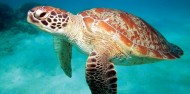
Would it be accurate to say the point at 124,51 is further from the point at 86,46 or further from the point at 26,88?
the point at 26,88

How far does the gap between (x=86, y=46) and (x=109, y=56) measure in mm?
342

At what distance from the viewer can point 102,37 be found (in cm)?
308

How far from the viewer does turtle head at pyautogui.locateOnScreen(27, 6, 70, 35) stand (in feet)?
9.74

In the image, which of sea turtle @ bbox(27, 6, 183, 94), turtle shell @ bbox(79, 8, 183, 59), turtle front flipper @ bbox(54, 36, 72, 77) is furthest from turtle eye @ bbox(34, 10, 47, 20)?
turtle front flipper @ bbox(54, 36, 72, 77)

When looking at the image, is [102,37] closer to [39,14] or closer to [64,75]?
[39,14]

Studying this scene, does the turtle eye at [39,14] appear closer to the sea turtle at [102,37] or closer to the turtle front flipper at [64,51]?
the sea turtle at [102,37]

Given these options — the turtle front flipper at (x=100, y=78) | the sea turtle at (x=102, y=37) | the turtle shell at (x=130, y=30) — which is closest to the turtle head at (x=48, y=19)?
the sea turtle at (x=102, y=37)

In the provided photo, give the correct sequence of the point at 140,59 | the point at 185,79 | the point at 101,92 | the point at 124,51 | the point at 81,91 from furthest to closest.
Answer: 1. the point at 185,79
2. the point at 81,91
3. the point at 140,59
4. the point at 124,51
5. the point at 101,92

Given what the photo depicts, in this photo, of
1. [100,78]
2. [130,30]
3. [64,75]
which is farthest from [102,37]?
[64,75]

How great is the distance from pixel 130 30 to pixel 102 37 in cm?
48

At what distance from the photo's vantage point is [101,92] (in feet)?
8.50

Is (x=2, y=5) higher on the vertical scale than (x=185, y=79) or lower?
higher

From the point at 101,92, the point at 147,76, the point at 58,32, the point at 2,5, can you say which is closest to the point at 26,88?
the point at 147,76

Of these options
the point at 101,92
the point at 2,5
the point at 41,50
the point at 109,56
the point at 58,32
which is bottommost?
the point at 101,92
